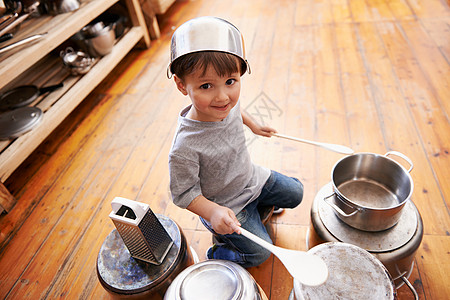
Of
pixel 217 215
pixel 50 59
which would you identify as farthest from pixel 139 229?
pixel 50 59

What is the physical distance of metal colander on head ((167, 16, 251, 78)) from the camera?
0.65 meters

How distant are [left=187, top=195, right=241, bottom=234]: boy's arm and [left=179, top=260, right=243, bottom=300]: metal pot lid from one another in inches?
3.2

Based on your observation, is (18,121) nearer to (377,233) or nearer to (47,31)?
(47,31)

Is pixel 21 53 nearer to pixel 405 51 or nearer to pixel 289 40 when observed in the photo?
pixel 289 40

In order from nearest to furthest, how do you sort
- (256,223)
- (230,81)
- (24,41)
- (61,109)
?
(230,81) → (256,223) → (24,41) → (61,109)

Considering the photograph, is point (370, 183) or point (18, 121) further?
point (18, 121)

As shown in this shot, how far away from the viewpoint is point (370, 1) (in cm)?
260

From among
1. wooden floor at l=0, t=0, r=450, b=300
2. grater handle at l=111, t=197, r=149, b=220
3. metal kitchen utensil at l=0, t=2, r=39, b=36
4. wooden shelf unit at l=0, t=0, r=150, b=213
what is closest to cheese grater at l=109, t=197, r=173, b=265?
grater handle at l=111, t=197, r=149, b=220

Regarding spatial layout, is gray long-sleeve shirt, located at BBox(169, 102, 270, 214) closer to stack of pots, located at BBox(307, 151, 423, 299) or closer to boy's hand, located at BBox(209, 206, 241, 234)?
boy's hand, located at BBox(209, 206, 241, 234)

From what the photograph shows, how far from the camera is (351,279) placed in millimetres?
646

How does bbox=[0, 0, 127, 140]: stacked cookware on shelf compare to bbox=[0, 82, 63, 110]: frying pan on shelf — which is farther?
bbox=[0, 82, 63, 110]: frying pan on shelf

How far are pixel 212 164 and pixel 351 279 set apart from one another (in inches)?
16.5

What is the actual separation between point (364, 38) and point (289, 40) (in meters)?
0.51

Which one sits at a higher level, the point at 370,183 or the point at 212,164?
the point at 212,164
